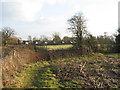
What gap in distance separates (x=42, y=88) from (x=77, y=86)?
5.34 ft

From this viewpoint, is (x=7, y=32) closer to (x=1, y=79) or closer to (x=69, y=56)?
A: (x=69, y=56)

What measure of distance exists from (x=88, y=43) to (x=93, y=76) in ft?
39.9

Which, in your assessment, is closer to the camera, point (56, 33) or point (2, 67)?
point (2, 67)

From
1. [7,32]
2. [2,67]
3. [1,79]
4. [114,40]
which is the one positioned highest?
[7,32]

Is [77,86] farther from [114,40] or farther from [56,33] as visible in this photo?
[56,33]

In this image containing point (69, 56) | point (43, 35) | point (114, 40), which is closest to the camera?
point (69, 56)

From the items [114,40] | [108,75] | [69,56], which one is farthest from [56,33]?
[108,75]

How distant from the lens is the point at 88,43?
19078 mm

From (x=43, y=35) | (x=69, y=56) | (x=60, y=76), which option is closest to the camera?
(x=60, y=76)

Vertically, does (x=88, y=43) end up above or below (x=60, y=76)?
above

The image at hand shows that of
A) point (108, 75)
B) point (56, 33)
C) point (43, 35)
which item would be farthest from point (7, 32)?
point (108, 75)

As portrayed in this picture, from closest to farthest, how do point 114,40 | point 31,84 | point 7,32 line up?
point 31,84
point 114,40
point 7,32

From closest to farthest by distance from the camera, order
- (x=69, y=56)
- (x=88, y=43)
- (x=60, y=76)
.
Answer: (x=60, y=76), (x=69, y=56), (x=88, y=43)

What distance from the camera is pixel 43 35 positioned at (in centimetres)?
3934
